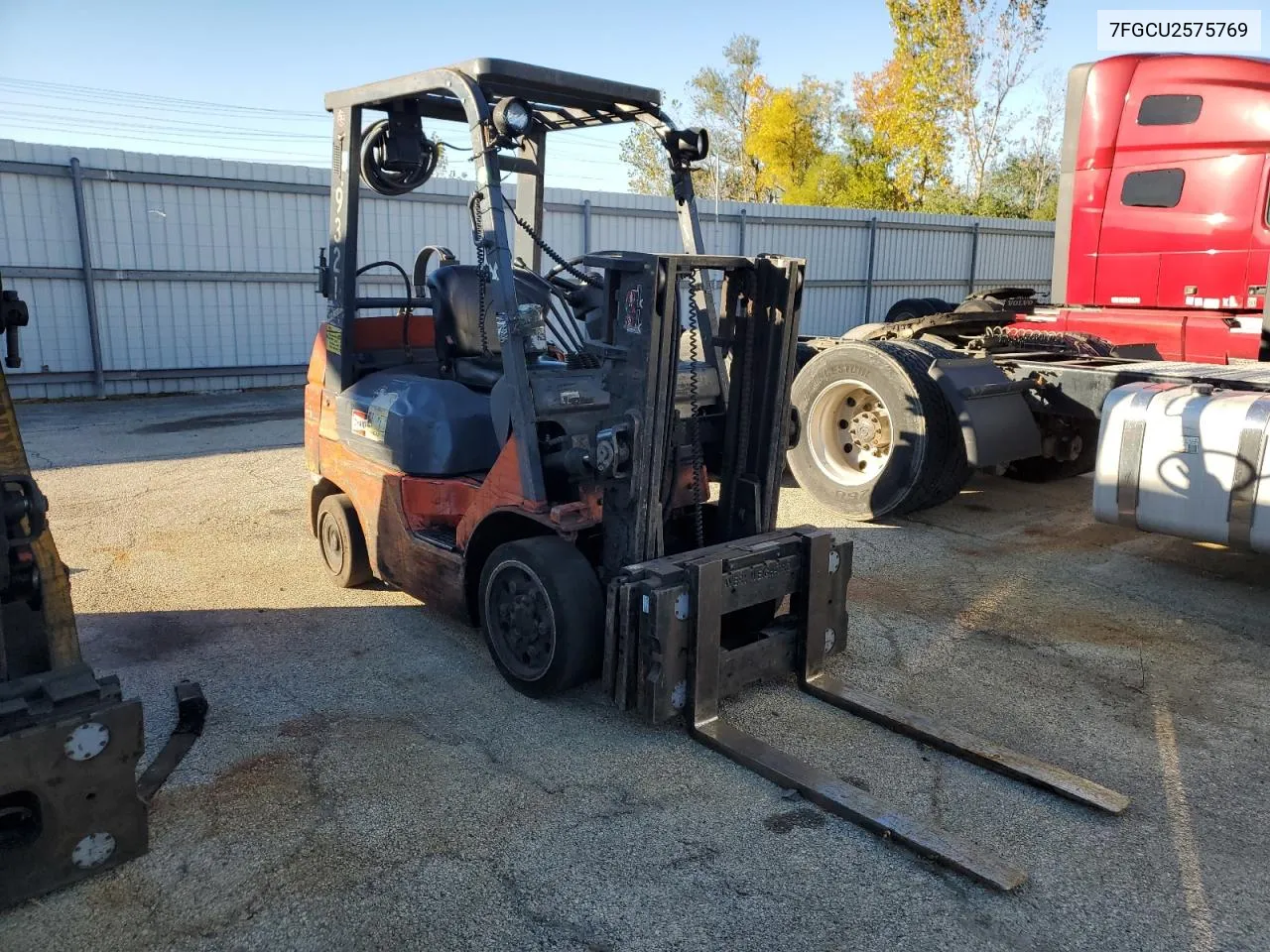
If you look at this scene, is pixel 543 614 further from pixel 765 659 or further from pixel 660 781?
pixel 765 659

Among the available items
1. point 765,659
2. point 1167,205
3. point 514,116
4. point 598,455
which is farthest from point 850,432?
point 514,116

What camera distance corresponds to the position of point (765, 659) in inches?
162

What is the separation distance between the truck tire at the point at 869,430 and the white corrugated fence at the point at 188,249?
28.0 feet

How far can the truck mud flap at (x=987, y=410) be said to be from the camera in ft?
21.5

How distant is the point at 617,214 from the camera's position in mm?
15984

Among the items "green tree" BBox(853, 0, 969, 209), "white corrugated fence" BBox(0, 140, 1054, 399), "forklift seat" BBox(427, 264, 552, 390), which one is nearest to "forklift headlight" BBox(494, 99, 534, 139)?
"forklift seat" BBox(427, 264, 552, 390)

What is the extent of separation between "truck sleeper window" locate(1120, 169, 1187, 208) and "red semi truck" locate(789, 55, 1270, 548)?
11 mm

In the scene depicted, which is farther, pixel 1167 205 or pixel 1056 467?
pixel 1056 467

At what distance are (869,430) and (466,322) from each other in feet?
11.5

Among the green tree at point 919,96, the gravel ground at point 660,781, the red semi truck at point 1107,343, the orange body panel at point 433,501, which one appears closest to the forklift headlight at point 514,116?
the orange body panel at point 433,501

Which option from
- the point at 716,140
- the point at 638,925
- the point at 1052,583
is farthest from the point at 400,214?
the point at 716,140

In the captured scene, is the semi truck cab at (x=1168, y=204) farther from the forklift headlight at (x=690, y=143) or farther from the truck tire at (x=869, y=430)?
the forklift headlight at (x=690, y=143)

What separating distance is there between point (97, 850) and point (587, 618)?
181cm

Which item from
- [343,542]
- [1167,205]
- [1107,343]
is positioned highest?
[1167,205]
